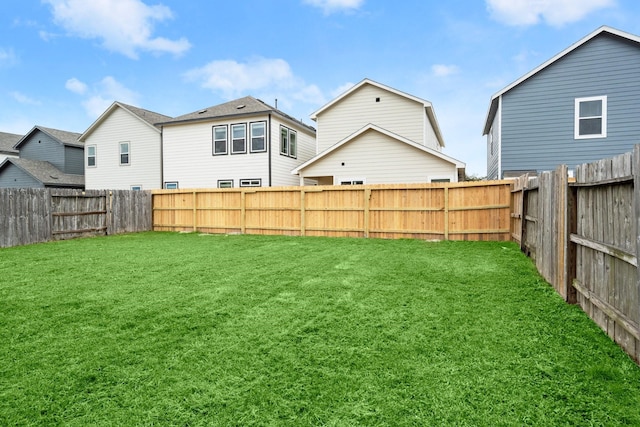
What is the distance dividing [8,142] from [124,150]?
59.2 ft

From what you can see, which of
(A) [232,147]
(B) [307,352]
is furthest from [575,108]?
(A) [232,147]

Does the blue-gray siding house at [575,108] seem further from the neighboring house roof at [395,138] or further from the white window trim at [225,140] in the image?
the white window trim at [225,140]

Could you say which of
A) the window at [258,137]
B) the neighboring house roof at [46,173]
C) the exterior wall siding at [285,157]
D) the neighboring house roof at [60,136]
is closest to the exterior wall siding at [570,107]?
the exterior wall siding at [285,157]

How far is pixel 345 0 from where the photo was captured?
1512 cm

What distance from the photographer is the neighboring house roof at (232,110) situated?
58.6ft

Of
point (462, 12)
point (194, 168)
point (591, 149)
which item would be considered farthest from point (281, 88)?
point (591, 149)

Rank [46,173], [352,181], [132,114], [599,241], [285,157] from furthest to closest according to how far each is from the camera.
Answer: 1. [46,173]
2. [132,114]
3. [285,157]
4. [352,181]
5. [599,241]

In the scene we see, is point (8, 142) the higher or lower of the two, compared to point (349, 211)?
higher

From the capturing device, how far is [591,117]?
12477 mm

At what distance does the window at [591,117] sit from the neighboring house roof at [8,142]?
37.7 metres

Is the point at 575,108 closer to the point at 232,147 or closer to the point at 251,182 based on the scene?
the point at 251,182

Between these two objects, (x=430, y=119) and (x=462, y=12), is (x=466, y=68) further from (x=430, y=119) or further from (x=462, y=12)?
(x=462, y=12)

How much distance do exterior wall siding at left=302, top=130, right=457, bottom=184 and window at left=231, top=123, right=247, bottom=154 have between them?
451 centimetres

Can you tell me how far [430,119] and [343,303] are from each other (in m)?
16.2
